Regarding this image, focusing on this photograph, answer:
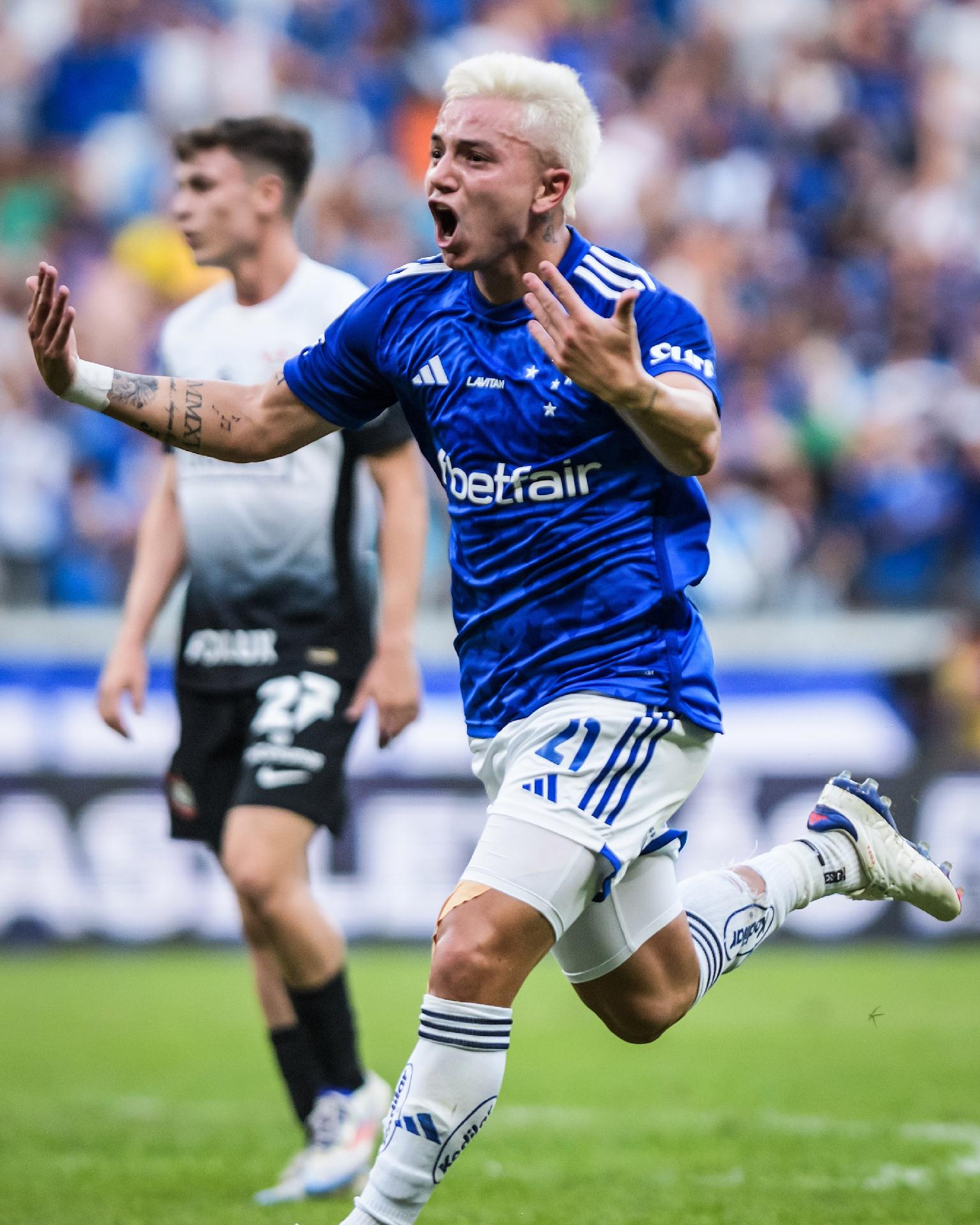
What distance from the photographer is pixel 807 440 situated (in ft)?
40.2

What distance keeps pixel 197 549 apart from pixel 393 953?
4.92 meters

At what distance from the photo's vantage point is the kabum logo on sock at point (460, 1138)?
3.54 metres

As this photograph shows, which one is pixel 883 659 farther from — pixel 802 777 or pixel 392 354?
pixel 392 354

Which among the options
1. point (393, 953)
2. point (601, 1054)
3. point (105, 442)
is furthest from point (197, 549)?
point (105, 442)

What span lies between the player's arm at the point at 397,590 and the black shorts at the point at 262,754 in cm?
13

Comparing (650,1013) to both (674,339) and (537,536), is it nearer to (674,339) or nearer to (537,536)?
(537,536)

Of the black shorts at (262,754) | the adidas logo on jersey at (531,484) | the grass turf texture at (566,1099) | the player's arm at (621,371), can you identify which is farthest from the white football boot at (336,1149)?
the player's arm at (621,371)

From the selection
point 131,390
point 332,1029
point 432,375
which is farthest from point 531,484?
point 332,1029

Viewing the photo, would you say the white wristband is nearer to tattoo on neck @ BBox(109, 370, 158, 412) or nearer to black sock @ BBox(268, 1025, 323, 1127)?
tattoo on neck @ BBox(109, 370, 158, 412)

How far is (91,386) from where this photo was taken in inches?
162

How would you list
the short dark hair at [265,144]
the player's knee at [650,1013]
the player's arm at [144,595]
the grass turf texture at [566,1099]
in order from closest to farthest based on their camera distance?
the player's knee at [650,1013]
the grass turf texture at [566,1099]
the player's arm at [144,595]
the short dark hair at [265,144]

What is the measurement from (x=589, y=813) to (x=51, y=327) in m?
1.56

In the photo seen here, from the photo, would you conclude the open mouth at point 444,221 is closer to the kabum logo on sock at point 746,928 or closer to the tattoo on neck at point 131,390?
the tattoo on neck at point 131,390

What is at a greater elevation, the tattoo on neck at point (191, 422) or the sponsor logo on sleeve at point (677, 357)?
the sponsor logo on sleeve at point (677, 357)
